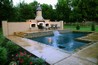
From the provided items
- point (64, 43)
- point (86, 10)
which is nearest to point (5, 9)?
point (64, 43)

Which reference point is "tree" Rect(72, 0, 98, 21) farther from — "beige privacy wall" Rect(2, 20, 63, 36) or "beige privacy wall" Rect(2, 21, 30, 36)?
"beige privacy wall" Rect(2, 21, 30, 36)

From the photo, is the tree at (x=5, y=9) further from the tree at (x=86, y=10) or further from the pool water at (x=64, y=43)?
the tree at (x=86, y=10)

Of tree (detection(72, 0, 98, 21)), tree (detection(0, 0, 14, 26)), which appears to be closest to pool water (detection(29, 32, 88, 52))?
tree (detection(0, 0, 14, 26))

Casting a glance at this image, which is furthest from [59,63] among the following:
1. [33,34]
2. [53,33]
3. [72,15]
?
[72,15]

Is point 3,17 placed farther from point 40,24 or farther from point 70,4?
point 70,4

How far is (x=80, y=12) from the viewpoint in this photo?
1369 inches

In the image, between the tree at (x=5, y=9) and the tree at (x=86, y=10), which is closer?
the tree at (x=5, y=9)

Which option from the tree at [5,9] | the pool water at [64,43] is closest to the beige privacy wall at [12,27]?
the pool water at [64,43]

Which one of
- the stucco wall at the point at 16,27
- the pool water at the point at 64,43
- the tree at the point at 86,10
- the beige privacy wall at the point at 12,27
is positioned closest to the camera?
the pool water at the point at 64,43

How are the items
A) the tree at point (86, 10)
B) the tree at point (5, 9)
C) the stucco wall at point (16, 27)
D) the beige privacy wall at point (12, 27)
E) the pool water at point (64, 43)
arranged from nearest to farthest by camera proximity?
the pool water at point (64, 43)
the beige privacy wall at point (12, 27)
the stucco wall at point (16, 27)
the tree at point (5, 9)
the tree at point (86, 10)

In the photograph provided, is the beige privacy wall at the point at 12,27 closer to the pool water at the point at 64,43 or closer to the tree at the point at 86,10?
the pool water at the point at 64,43

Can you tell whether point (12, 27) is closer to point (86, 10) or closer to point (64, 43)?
point (64, 43)

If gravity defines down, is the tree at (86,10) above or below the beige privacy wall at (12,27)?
above

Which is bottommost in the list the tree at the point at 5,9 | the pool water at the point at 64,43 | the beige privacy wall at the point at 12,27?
the pool water at the point at 64,43
